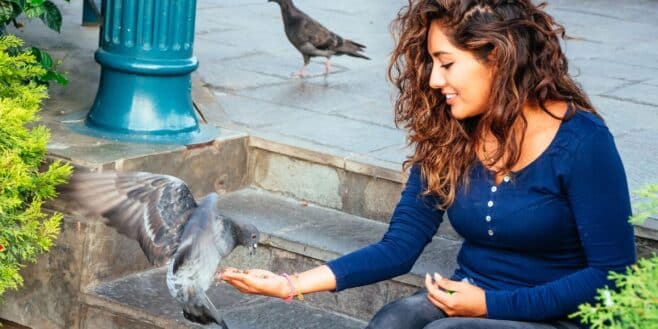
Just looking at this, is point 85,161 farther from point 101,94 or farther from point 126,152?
point 101,94

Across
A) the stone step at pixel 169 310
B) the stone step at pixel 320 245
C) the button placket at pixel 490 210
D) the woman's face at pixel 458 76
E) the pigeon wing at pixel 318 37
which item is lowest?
the stone step at pixel 169 310

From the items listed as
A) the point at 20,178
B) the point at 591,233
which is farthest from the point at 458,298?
the point at 20,178

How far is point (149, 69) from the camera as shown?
5.21 m

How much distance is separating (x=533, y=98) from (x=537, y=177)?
0.77 ft

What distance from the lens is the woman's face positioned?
330 centimetres

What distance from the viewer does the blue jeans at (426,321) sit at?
125 inches

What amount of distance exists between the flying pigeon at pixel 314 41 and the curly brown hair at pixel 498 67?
377 centimetres

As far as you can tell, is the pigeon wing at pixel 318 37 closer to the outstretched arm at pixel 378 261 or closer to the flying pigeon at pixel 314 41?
the flying pigeon at pixel 314 41

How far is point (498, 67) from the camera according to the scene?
3.26m

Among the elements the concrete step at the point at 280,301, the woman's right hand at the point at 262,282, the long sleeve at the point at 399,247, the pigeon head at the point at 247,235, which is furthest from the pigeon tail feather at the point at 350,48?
the woman's right hand at the point at 262,282

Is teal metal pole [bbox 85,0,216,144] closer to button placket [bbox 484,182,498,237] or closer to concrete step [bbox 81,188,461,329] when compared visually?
concrete step [bbox 81,188,461,329]

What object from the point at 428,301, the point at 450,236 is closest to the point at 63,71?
the point at 450,236

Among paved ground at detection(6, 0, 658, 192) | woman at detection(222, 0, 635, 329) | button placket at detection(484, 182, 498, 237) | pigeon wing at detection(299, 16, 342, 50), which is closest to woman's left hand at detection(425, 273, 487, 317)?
woman at detection(222, 0, 635, 329)

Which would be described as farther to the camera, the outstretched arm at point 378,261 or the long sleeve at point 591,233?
the outstretched arm at point 378,261
